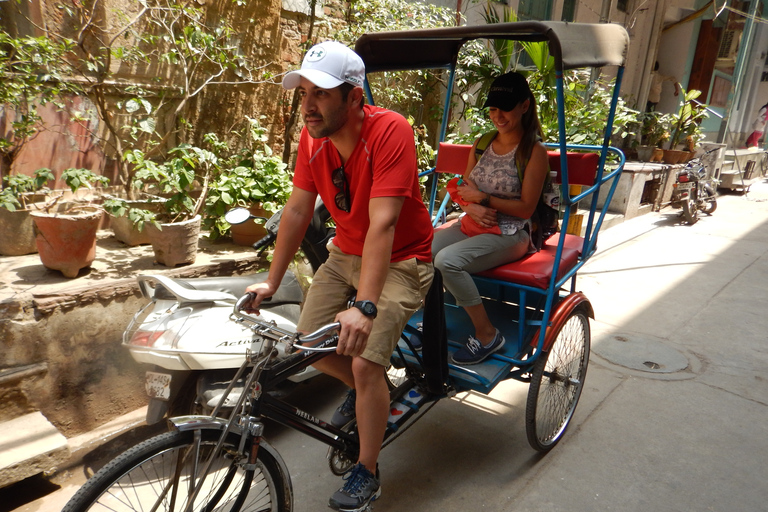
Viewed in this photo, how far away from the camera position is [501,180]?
3254mm

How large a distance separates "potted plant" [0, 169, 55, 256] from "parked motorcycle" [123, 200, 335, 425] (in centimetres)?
128

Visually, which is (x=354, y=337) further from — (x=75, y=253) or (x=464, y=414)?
(x=75, y=253)

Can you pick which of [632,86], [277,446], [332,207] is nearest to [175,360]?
[277,446]

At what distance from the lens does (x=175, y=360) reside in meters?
2.82

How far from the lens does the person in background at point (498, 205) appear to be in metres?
2.96

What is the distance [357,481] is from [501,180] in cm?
182

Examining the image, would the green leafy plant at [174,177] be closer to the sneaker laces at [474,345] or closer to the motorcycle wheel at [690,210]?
the sneaker laces at [474,345]

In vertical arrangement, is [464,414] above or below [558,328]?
below

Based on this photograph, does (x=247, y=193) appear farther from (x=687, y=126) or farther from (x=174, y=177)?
(x=687, y=126)

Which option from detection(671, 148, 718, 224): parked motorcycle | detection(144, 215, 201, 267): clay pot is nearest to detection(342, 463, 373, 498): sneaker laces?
detection(144, 215, 201, 267): clay pot

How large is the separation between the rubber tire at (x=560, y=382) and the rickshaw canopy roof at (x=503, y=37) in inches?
53.3

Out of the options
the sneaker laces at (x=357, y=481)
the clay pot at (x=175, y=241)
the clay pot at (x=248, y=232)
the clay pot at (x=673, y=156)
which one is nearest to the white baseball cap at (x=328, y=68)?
the sneaker laces at (x=357, y=481)

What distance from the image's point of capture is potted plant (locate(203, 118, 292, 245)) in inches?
175

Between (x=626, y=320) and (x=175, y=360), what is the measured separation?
13.4 feet
